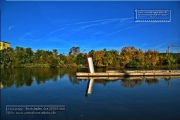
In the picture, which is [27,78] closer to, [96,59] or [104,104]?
[104,104]

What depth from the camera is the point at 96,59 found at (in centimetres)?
2025

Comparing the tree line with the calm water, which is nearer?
the calm water

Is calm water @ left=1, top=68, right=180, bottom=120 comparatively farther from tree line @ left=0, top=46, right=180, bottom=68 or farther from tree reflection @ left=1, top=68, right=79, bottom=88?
tree line @ left=0, top=46, right=180, bottom=68

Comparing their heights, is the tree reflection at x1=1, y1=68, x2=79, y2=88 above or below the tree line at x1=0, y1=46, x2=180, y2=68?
below

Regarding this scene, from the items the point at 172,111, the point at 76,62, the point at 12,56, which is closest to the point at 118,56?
the point at 76,62

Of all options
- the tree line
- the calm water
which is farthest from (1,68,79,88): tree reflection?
the tree line

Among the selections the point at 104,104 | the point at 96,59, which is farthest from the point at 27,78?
the point at 96,59

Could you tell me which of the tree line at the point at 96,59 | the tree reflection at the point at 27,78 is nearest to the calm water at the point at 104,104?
the tree reflection at the point at 27,78

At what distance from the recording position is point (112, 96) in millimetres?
6434

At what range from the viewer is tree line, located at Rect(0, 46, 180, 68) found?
20192mm

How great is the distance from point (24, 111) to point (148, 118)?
253cm

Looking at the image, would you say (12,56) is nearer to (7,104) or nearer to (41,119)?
(7,104)

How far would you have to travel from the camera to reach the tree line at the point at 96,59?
66.2ft

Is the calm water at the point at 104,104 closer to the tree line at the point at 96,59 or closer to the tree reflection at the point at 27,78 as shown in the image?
the tree reflection at the point at 27,78
